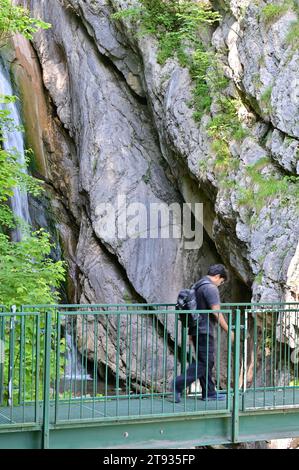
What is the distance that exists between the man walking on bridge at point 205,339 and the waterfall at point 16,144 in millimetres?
10542

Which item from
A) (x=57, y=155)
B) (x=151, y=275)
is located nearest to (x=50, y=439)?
(x=151, y=275)

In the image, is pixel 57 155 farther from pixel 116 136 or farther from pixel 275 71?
pixel 275 71

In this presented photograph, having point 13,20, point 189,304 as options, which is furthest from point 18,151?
point 189,304

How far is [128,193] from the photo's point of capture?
70.4 ft

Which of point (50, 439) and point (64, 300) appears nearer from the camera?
point (50, 439)

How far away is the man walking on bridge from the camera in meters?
9.63

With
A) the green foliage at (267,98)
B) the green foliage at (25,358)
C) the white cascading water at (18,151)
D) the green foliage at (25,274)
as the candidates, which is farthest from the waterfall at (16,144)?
the green foliage at (25,358)

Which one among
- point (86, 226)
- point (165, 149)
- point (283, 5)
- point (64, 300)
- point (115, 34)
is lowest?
point (64, 300)

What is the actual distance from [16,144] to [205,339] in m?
13.9

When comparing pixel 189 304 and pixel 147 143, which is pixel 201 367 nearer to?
pixel 189 304

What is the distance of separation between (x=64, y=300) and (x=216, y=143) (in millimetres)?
6688

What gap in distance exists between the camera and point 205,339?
9.68m

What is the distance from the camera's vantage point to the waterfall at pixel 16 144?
68.0 feet

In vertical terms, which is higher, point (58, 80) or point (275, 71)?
point (58, 80)
